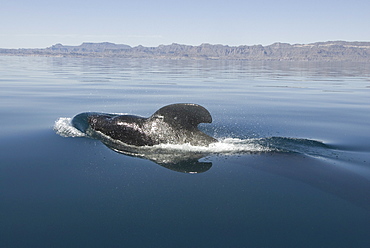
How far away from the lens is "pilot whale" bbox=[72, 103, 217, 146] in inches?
381

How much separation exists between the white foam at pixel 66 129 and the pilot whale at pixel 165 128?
1.59 feet

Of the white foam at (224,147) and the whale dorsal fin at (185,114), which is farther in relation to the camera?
the whale dorsal fin at (185,114)

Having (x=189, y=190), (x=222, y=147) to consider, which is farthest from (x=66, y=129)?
(x=189, y=190)

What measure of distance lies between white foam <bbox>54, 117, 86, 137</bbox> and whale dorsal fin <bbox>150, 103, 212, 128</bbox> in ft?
10.1

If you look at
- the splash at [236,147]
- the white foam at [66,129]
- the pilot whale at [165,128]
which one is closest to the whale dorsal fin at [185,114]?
the pilot whale at [165,128]

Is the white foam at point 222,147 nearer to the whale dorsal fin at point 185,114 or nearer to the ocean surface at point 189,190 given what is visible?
the ocean surface at point 189,190

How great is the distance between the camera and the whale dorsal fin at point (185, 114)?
9.45 m

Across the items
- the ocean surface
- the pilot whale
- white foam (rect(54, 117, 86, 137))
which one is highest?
the pilot whale

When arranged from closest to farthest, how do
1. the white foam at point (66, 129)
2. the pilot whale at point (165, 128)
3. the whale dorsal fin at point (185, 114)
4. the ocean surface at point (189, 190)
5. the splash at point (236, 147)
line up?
the ocean surface at point (189, 190), the splash at point (236, 147), the whale dorsal fin at point (185, 114), the pilot whale at point (165, 128), the white foam at point (66, 129)

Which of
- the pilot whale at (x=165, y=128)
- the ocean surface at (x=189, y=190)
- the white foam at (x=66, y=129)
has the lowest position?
the ocean surface at (x=189, y=190)

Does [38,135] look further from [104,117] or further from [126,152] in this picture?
[126,152]

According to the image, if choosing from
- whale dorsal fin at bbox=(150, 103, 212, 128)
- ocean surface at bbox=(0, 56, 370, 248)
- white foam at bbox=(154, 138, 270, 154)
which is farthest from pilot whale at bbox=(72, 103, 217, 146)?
ocean surface at bbox=(0, 56, 370, 248)

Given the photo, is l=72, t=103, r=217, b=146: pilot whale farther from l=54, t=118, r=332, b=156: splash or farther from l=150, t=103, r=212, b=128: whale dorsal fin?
l=54, t=118, r=332, b=156: splash

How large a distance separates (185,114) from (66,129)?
184 inches
